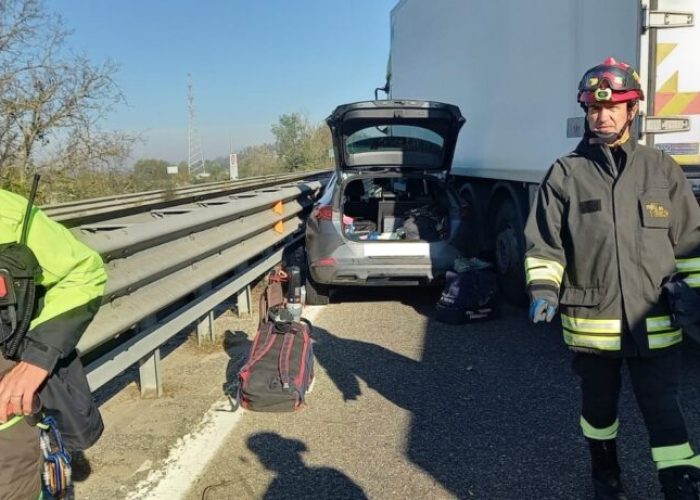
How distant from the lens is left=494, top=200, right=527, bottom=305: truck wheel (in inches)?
250

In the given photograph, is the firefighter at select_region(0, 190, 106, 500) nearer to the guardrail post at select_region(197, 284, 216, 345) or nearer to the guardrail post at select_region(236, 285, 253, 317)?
the guardrail post at select_region(197, 284, 216, 345)

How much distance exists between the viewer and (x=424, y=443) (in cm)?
345

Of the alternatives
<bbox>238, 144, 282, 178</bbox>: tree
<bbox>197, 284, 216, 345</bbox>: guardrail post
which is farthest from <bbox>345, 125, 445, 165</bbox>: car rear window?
<bbox>238, 144, 282, 178</bbox>: tree

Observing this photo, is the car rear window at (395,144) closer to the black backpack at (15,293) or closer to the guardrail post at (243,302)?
the guardrail post at (243,302)

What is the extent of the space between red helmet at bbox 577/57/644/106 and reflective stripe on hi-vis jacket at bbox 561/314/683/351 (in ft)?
2.98

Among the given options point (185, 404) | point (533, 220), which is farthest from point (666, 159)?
point (185, 404)

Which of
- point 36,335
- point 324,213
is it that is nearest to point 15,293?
point 36,335

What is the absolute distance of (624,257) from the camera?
255 cm

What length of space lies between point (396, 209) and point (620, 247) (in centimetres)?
541

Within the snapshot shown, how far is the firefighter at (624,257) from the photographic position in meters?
2.55

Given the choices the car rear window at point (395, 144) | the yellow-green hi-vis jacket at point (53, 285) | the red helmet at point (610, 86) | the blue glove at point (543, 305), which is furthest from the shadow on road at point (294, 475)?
the car rear window at point (395, 144)

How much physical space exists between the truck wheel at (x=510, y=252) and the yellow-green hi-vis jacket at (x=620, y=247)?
11.6 feet

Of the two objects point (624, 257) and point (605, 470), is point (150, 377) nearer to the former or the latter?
point (605, 470)

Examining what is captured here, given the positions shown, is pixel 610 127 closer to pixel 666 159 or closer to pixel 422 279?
pixel 666 159
